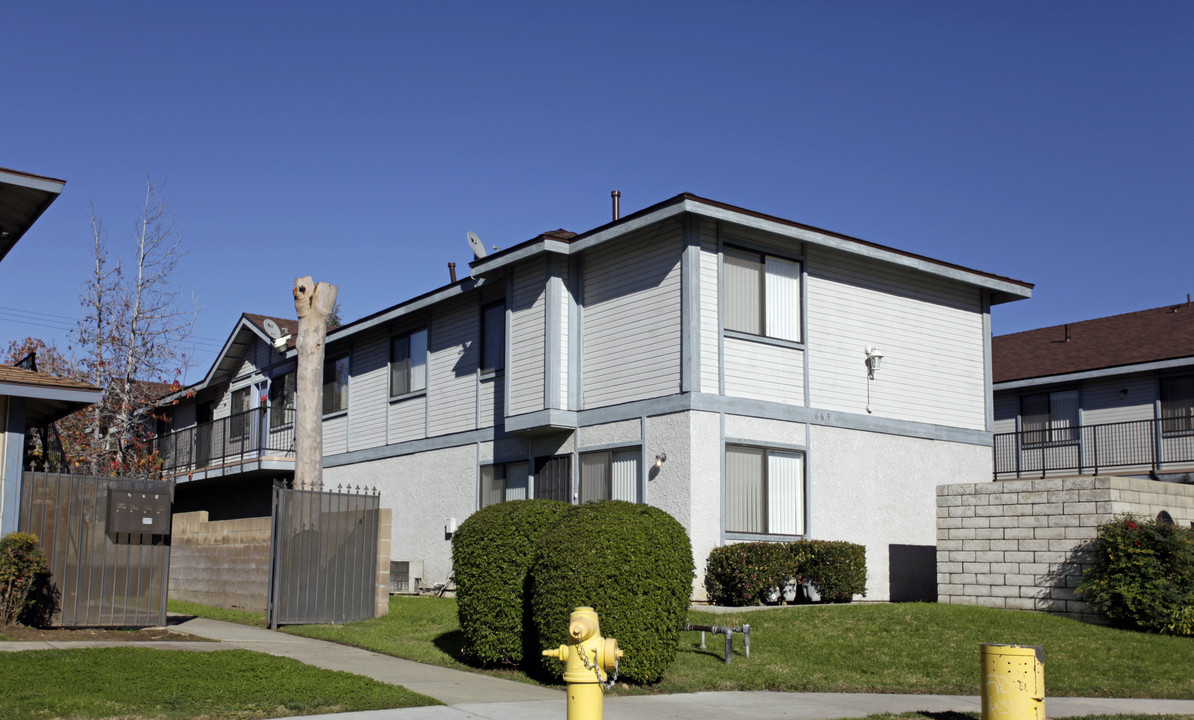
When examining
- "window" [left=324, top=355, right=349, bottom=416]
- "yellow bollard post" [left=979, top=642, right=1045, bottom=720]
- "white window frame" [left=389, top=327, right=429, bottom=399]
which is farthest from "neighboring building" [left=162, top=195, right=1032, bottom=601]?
"yellow bollard post" [left=979, top=642, right=1045, bottom=720]

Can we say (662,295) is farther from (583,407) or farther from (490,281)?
(490,281)

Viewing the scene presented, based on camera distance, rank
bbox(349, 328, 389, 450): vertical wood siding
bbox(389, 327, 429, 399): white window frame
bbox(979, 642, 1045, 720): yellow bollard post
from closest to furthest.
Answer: bbox(979, 642, 1045, 720): yellow bollard post
bbox(389, 327, 429, 399): white window frame
bbox(349, 328, 389, 450): vertical wood siding

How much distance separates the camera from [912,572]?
65.1 feet

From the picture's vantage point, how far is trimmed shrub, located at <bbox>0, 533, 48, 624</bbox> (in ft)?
41.3

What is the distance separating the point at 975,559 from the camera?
56.4 feet

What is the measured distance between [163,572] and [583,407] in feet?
25.6

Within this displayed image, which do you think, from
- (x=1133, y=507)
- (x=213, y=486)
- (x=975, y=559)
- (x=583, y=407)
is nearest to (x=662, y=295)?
(x=583, y=407)

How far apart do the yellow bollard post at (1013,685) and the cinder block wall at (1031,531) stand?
729cm

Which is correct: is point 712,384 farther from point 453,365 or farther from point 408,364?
point 408,364

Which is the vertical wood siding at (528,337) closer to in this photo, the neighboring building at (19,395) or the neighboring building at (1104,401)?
the neighboring building at (19,395)

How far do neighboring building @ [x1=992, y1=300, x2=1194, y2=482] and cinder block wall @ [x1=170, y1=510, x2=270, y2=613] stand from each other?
18.8m

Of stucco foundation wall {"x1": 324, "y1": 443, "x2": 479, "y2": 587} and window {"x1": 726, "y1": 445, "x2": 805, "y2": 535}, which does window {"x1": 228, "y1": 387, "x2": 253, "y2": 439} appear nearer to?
stucco foundation wall {"x1": 324, "y1": 443, "x2": 479, "y2": 587}

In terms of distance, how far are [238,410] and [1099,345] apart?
24.3 metres

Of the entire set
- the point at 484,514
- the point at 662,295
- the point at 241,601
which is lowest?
the point at 241,601
